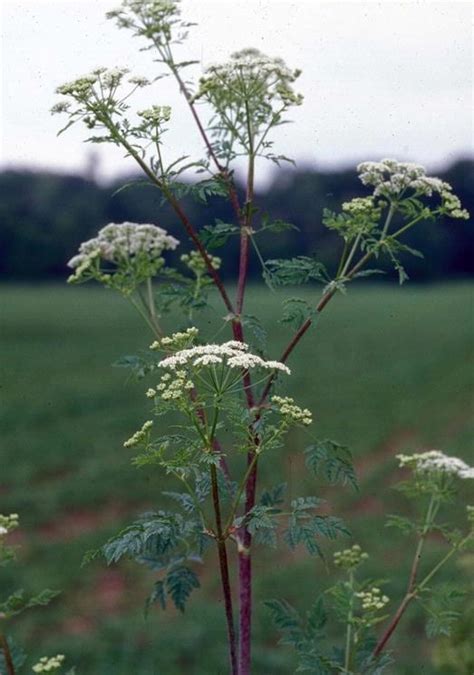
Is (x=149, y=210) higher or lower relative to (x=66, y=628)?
higher

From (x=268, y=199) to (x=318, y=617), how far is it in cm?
7169

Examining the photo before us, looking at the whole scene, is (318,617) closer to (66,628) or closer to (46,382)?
(66,628)

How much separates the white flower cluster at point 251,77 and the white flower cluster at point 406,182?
51 cm

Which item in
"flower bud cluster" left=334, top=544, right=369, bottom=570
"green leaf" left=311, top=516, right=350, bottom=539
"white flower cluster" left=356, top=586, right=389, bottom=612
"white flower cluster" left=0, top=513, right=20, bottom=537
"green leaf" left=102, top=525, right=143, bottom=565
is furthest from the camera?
"flower bud cluster" left=334, top=544, right=369, bottom=570

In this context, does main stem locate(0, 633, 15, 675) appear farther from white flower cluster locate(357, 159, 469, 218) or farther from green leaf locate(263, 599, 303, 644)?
white flower cluster locate(357, 159, 469, 218)

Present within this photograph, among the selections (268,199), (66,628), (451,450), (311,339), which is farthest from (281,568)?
(268,199)

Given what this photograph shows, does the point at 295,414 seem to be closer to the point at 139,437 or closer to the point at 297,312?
the point at 139,437

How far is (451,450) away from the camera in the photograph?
765 inches

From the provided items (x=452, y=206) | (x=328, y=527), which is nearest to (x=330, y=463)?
(x=328, y=527)

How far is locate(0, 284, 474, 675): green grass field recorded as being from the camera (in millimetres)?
10125

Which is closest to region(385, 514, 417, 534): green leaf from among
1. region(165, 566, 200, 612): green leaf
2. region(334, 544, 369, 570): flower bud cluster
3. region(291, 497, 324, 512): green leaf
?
region(334, 544, 369, 570): flower bud cluster

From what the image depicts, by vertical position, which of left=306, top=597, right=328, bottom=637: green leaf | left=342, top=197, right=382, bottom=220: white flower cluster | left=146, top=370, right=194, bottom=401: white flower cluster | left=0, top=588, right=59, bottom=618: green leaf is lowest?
left=306, top=597, right=328, bottom=637: green leaf

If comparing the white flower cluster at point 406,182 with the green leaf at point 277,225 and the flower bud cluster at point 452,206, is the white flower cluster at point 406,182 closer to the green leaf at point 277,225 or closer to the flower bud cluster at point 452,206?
the flower bud cluster at point 452,206

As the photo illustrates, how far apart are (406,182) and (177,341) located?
1405 mm
